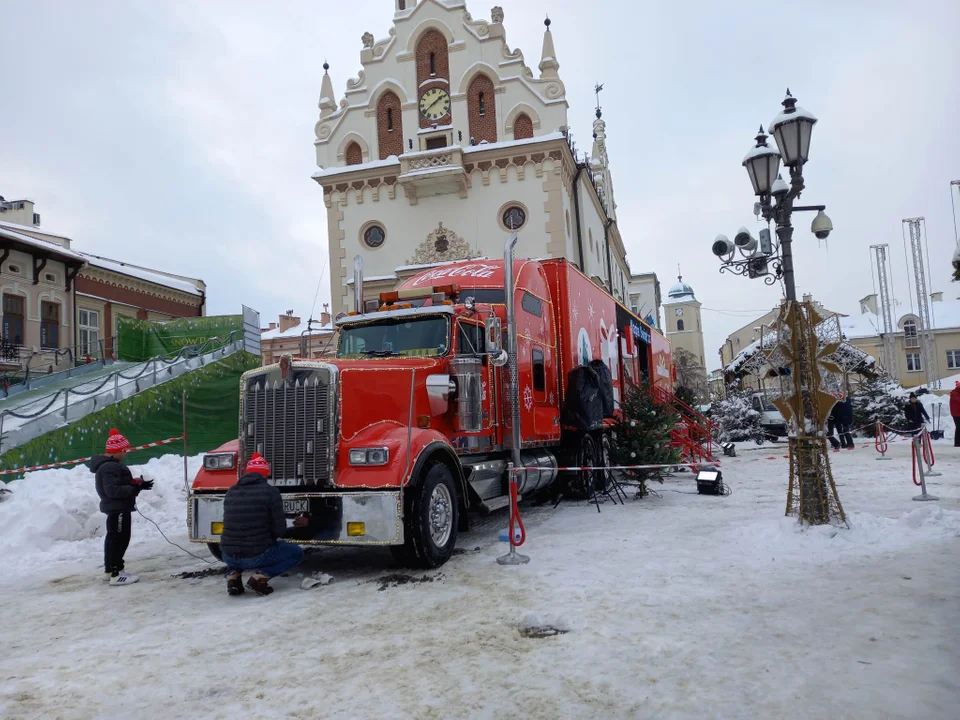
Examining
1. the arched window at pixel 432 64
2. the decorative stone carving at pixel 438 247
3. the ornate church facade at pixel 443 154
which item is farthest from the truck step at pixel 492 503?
the arched window at pixel 432 64

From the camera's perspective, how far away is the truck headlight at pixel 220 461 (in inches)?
291

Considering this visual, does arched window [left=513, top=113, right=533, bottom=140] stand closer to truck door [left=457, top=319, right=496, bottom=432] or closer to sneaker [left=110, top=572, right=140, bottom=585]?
truck door [left=457, top=319, right=496, bottom=432]

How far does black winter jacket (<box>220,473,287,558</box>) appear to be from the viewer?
627 centimetres

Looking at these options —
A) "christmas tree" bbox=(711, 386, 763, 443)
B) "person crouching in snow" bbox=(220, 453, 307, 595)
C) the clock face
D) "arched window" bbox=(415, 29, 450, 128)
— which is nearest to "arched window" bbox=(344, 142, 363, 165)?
"arched window" bbox=(415, 29, 450, 128)

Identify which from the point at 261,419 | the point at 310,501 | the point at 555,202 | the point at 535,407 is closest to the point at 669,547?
the point at 535,407

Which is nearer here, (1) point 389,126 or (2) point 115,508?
(2) point 115,508

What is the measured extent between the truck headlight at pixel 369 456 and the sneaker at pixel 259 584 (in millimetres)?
1295

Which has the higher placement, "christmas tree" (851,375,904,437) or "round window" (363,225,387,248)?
"round window" (363,225,387,248)

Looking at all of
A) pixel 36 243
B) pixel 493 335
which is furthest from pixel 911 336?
pixel 493 335

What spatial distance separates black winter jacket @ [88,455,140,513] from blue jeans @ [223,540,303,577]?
153cm

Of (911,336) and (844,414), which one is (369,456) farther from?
(911,336)

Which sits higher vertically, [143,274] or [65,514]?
[143,274]

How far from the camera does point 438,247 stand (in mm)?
25641

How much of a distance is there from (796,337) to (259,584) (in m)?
6.33
